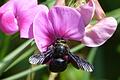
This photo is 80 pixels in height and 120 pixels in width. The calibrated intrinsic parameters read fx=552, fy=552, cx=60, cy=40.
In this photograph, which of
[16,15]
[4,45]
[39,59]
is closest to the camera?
[39,59]

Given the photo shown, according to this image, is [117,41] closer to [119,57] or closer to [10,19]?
[119,57]

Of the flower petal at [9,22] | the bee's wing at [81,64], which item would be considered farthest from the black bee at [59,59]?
the flower petal at [9,22]

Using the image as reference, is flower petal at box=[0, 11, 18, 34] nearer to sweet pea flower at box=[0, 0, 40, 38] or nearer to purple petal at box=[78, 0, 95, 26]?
sweet pea flower at box=[0, 0, 40, 38]

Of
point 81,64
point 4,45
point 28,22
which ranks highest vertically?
point 28,22

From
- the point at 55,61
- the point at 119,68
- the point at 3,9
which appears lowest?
the point at 119,68

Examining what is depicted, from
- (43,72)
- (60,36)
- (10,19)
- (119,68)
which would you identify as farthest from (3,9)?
(119,68)

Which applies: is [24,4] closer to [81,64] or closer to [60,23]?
[60,23]

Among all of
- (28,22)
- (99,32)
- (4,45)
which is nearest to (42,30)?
(28,22)
